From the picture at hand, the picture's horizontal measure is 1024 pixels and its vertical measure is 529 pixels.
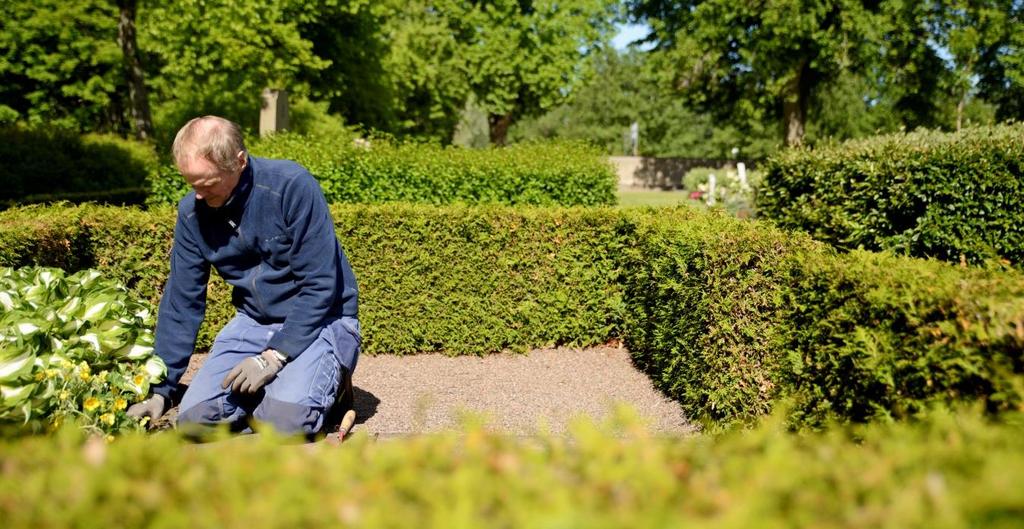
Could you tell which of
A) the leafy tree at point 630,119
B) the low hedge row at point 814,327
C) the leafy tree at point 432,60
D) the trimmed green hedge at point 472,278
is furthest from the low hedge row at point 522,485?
the leafy tree at point 630,119

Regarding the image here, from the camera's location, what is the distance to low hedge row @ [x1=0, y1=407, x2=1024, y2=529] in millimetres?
1230

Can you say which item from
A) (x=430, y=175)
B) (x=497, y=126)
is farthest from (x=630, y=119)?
(x=430, y=175)

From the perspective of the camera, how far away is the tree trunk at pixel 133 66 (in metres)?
21.8

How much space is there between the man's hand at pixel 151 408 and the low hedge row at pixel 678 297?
1906mm

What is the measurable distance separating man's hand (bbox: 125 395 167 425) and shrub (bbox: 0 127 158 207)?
32.7ft

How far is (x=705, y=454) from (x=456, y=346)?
Result: 563 centimetres

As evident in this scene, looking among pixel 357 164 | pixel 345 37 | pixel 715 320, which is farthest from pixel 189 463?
pixel 345 37

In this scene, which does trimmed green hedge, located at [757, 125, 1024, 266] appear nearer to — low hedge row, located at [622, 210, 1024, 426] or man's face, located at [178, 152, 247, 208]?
low hedge row, located at [622, 210, 1024, 426]

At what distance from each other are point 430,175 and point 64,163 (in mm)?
10463

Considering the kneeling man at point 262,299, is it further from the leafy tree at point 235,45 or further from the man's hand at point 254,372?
the leafy tree at point 235,45

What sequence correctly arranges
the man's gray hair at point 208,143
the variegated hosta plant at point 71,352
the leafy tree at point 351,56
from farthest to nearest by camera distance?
the leafy tree at point 351,56 → the man's gray hair at point 208,143 → the variegated hosta plant at point 71,352

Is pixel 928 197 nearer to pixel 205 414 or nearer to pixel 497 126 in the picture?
pixel 205 414

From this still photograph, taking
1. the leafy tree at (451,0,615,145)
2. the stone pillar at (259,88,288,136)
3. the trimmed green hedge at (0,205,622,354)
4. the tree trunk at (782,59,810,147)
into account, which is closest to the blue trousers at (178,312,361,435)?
the trimmed green hedge at (0,205,622,354)

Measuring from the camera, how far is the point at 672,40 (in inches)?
1129
